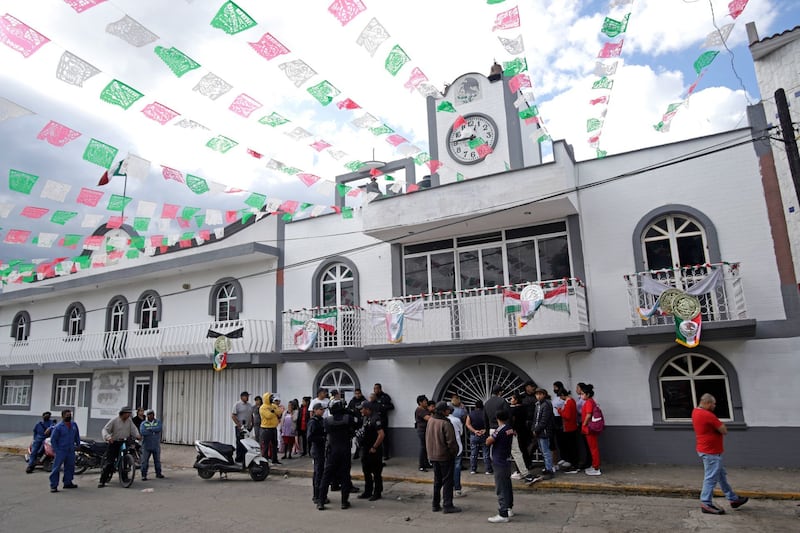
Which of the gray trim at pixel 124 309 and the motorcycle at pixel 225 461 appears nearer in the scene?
the motorcycle at pixel 225 461

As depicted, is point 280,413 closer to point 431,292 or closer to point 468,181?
point 431,292

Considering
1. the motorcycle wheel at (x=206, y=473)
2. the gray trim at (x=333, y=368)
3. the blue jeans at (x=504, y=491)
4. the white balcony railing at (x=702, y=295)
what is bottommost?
the motorcycle wheel at (x=206, y=473)

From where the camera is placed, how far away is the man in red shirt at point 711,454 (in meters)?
7.20

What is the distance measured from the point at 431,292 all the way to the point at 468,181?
118 inches

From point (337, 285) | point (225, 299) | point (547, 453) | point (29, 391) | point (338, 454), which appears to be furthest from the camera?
point (29, 391)

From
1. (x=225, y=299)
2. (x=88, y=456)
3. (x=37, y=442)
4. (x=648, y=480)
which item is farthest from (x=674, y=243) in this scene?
(x=37, y=442)

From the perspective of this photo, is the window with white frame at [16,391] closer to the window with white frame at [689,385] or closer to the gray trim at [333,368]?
the gray trim at [333,368]

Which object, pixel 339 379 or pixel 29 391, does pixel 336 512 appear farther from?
pixel 29 391

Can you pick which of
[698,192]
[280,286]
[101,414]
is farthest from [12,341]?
[698,192]

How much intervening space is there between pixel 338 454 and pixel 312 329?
568 centimetres

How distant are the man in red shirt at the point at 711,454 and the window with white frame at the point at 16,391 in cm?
2500

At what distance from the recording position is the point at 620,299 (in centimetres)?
1127

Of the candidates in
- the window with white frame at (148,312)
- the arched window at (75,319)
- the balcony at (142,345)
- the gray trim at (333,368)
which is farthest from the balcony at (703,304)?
the arched window at (75,319)

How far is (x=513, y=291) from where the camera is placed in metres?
11.8
